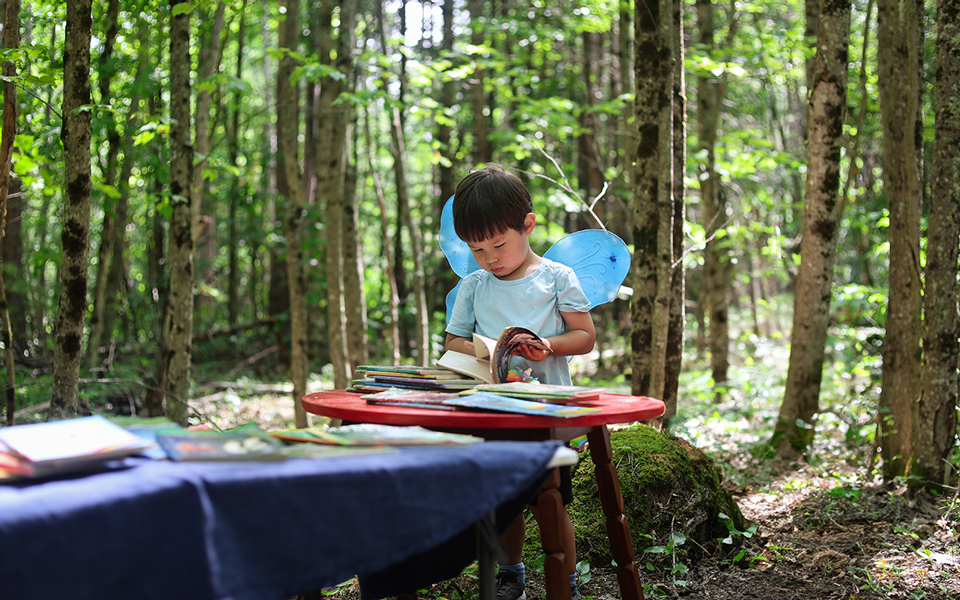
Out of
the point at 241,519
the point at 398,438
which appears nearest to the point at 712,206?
the point at 398,438

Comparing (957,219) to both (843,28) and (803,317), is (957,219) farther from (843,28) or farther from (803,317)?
(843,28)

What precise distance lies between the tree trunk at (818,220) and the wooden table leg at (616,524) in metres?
2.96

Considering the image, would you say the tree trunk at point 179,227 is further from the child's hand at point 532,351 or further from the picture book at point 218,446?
the picture book at point 218,446

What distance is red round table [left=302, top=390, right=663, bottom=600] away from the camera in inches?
67.1

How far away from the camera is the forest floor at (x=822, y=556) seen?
271 cm

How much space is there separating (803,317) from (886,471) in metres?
1.20

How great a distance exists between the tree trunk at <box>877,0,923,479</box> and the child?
212 centimetres

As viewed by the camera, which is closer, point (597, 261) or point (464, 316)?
point (464, 316)

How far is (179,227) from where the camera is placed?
439 cm

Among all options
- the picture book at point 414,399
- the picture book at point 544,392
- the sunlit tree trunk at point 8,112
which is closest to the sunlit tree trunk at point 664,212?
the picture book at point 544,392

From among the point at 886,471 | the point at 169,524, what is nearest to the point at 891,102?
the point at 886,471

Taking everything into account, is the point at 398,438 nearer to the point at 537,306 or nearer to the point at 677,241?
the point at 537,306

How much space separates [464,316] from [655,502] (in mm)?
1264

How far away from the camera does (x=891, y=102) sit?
3.93 metres
